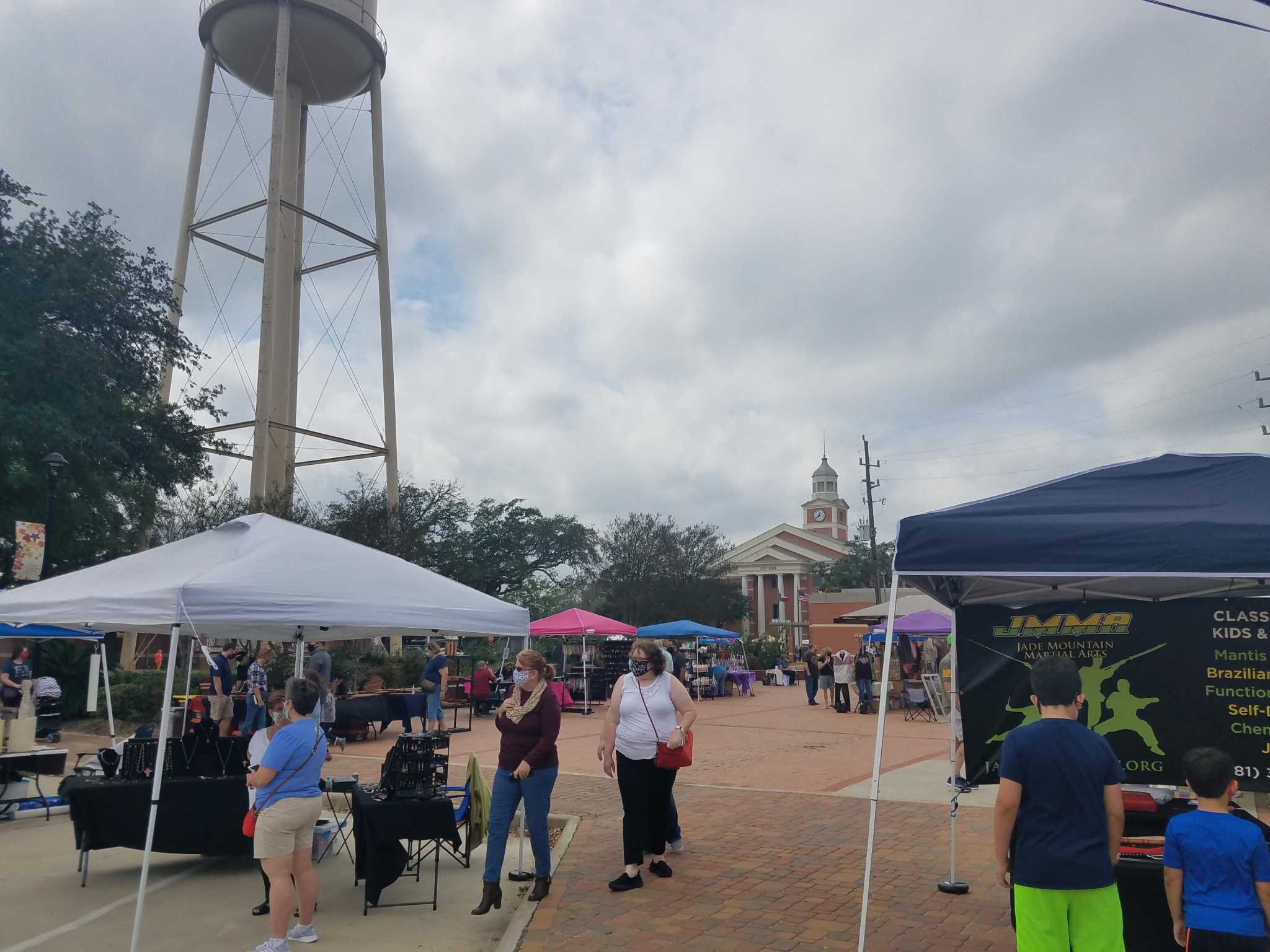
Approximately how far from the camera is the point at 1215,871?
342 centimetres

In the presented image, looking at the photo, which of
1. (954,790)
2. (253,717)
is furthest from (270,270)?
(954,790)

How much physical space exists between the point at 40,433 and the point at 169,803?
13509 mm

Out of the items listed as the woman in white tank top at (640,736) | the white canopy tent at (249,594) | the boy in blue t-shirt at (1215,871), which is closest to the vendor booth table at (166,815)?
the white canopy tent at (249,594)

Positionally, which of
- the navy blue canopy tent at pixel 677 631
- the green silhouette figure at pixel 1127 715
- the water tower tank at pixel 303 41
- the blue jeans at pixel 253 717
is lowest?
the blue jeans at pixel 253 717

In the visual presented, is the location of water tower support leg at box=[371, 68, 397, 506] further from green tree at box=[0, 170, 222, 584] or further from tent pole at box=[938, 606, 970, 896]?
tent pole at box=[938, 606, 970, 896]

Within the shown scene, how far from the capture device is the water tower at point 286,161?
87.0 ft

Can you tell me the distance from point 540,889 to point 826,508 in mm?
106170

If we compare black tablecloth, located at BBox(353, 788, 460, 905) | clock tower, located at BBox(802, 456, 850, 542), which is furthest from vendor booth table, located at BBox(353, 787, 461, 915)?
clock tower, located at BBox(802, 456, 850, 542)

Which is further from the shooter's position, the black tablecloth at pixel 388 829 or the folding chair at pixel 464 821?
the folding chair at pixel 464 821

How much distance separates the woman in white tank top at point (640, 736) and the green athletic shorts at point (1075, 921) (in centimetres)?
322

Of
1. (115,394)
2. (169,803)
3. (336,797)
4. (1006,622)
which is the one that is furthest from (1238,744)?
(115,394)

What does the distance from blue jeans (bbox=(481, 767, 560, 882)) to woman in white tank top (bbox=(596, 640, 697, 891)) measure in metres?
0.52

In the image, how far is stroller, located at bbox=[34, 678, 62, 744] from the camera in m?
15.6

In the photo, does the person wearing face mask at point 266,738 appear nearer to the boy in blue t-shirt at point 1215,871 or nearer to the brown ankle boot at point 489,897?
the brown ankle boot at point 489,897
